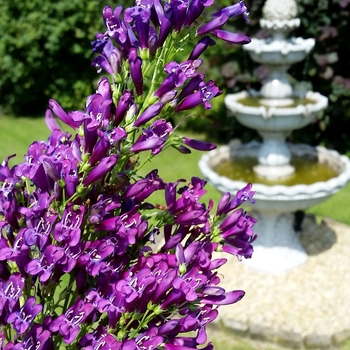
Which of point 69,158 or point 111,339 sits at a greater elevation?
point 69,158

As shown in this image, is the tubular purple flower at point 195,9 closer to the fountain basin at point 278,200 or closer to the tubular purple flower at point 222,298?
the tubular purple flower at point 222,298

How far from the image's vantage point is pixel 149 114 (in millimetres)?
1326

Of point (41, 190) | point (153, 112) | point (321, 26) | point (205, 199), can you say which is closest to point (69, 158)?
point (41, 190)

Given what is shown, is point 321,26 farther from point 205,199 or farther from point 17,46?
point 17,46

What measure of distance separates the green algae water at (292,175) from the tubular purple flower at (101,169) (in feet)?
14.5

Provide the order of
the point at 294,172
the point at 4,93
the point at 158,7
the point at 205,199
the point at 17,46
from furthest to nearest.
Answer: the point at 4,93 < the point at 17,46 < the point at 205,199 < the point at 294,172 < the point at 158,7

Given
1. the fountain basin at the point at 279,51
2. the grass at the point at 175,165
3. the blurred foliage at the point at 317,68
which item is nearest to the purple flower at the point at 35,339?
the grass at the point at 175,165

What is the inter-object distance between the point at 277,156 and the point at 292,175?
227 millimetres

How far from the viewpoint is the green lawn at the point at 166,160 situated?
7551 mm

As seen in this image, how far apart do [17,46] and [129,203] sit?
404 inches

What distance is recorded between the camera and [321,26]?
28.2 ft

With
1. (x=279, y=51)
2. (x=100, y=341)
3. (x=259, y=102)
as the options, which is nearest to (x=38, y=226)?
(x=100, y=341)

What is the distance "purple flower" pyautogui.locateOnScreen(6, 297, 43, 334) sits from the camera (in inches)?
49.2

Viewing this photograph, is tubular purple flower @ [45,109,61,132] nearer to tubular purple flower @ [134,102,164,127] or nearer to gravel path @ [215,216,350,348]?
tubular purple flower @ [134,102,164,127]
